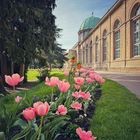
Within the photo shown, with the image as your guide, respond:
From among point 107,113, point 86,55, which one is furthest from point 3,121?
point 86,55

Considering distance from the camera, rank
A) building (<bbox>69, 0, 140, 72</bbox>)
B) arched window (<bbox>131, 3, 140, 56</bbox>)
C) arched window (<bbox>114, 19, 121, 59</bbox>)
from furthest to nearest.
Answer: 1. arched window (<bbox>114, 19, 121, 59</bbox>)
2. building (<bbox>69, 0, 140, 72</bbox>)
3. arched window (<bbox>131, 3, 140, 56</bbox>)

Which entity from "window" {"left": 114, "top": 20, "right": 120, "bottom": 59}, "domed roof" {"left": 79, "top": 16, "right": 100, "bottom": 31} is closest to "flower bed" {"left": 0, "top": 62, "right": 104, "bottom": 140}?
"window" {"left": 114, "top": 20, "right": 120, "bottom": 59}

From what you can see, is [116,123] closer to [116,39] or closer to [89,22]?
[116,39]

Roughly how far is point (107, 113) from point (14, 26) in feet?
33.9

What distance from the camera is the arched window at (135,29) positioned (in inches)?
1338

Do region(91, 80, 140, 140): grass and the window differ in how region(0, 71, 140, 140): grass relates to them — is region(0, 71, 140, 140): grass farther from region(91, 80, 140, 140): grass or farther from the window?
the window

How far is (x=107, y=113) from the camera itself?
589 centimetres

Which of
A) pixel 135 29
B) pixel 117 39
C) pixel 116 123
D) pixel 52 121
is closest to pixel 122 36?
pixel 135 29

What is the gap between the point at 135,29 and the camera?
35344 millimetres

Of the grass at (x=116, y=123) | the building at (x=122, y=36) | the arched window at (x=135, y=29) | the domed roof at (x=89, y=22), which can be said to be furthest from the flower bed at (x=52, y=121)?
the domed roof at (x=89, y=22)

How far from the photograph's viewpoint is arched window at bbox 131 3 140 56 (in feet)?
111

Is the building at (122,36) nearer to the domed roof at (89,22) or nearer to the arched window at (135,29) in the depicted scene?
the arched window at (135,29)

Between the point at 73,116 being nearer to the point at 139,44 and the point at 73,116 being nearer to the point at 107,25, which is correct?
the point at 139,44

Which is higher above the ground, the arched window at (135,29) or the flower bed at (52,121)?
the arched window at (135,29)
